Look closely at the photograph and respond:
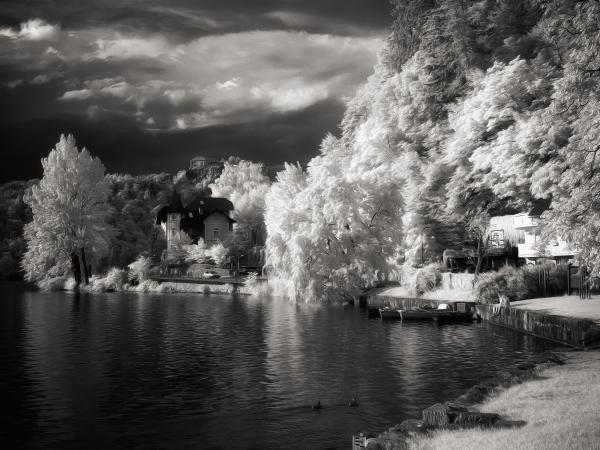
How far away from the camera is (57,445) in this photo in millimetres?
19938

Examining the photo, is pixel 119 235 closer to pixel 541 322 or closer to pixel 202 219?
pixel 202 219

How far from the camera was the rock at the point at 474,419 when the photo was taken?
52.7 feet

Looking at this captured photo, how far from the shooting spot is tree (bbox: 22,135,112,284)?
9375 centimetres

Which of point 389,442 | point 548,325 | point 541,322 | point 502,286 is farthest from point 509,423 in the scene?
point 502,286

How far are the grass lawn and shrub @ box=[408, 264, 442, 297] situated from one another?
41917 millimetres

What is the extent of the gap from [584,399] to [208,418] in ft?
39.8

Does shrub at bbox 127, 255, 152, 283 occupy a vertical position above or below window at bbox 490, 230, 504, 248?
below

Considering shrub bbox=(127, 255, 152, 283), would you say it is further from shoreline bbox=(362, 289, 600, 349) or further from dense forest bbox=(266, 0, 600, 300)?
shoreline bbox=(362, 289, 600, 349)

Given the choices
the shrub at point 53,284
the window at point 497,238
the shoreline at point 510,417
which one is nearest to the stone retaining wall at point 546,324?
the shoreline at point 510,417

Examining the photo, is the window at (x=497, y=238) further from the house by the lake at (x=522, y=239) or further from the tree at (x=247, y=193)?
the tree at (x=247, y=193)

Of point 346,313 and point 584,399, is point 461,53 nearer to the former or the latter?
point 346,313

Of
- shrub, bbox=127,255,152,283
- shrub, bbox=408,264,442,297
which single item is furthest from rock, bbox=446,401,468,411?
shrub, bbox=127,255,152,283

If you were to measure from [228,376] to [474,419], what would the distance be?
1604 cm

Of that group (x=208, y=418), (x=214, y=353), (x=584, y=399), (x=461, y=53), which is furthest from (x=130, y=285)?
(x=584, y=399)
